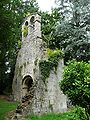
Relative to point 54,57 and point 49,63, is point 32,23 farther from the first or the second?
point 49,63

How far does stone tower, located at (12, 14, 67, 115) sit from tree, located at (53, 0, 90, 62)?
12.1 ft

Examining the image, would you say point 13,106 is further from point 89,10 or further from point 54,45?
point 89,10

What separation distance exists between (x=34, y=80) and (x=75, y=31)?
7.96 m

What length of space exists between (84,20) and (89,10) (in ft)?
3.48

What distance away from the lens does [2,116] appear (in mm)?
16750

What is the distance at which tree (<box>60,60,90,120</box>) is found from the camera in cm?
902

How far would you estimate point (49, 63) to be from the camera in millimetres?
19219

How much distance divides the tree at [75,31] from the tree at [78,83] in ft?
47.9

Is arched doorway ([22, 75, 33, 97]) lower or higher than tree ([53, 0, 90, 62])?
lower

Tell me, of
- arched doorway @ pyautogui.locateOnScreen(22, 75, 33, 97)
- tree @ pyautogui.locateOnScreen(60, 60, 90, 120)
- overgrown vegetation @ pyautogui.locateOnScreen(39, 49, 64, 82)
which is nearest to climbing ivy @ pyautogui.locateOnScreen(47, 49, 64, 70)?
overgrown vegetation @ pyautogui.locateOnScreen(39, 49, 64, 82)

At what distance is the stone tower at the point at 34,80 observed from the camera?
57.0 ft

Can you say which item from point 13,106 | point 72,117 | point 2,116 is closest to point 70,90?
point 72,117

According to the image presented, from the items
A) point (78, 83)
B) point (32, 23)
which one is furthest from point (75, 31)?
point (78, 83)

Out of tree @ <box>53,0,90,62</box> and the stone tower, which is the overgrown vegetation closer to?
the stone tower
